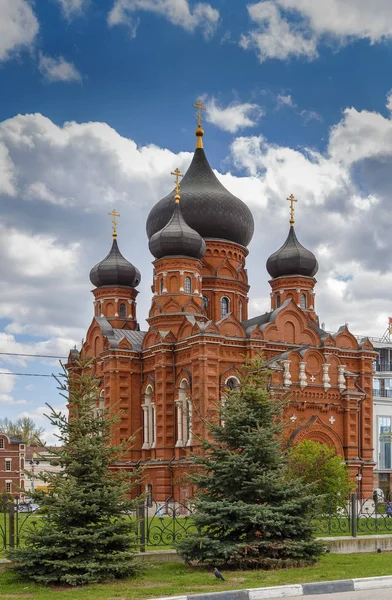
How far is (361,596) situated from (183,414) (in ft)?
82.4

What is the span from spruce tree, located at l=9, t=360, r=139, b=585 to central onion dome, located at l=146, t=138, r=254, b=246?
2982cm

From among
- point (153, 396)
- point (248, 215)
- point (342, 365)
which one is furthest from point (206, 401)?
point (248, 215)

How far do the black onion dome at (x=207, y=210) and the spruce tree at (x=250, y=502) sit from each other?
92.9 feet

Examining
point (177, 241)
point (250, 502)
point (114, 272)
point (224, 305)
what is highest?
point (177, 241)

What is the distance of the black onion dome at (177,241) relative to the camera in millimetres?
38875

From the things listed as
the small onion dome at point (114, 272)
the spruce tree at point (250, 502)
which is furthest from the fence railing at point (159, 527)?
the small onion dome at point (114, 272)

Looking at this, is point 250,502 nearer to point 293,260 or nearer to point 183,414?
point 183,414

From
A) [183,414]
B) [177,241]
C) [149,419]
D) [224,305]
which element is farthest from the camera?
[224,305]

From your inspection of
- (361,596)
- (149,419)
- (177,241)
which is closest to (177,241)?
(177,241)

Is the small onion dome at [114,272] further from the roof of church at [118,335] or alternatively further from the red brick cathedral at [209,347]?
the roof of church at [118,335]

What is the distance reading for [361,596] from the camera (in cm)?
1123

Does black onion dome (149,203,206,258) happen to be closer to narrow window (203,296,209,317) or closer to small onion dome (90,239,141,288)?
narrow window (203,296,209,317)

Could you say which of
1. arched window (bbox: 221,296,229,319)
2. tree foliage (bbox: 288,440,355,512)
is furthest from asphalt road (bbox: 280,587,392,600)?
arched window (bbox: 221,296,229,319)

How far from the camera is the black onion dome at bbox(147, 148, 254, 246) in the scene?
4281cm
